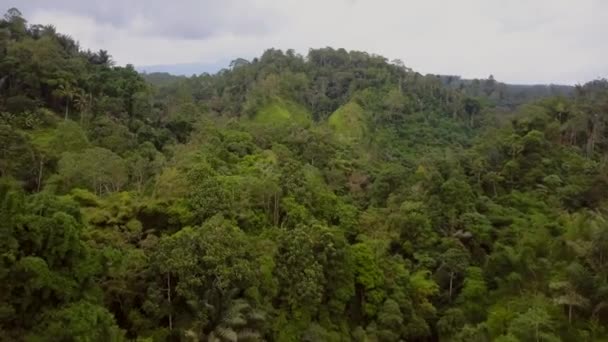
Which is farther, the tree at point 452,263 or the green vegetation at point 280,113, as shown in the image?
the green vegetation at point 280,113

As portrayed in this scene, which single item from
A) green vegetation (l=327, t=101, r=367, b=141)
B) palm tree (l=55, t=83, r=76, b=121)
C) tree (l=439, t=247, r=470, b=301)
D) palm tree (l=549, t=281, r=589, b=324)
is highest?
palm tree (l=55, t=83, r=76, b=121)

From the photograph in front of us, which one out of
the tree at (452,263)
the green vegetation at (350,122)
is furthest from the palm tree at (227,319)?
the green vegetation at (350,122)

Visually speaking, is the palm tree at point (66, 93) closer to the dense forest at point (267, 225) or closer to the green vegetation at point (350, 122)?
the dense forest at point (267, 225)

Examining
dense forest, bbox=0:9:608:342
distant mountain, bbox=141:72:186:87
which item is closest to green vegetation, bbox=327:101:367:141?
dense forest, bbox=0:9:608:342

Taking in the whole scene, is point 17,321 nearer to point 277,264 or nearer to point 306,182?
point 277,264

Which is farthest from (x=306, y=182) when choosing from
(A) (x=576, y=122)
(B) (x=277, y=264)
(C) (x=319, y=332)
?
(A) (x=576, y=122)

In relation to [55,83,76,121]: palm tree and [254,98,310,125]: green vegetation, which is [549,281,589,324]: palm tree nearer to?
[55,83,76,121]: palm tree

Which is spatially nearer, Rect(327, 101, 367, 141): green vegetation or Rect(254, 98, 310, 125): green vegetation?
Rect(327, 101, 367, 141): green vegetation

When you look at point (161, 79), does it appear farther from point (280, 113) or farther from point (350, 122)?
point (350, 122)

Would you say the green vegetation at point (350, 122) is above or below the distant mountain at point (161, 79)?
below
